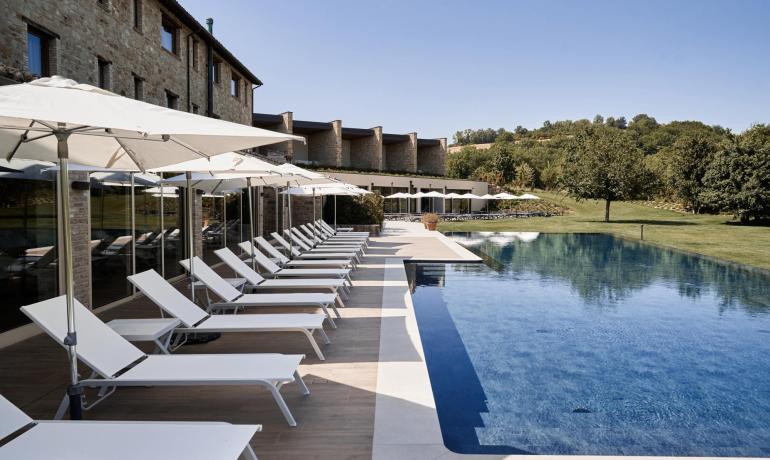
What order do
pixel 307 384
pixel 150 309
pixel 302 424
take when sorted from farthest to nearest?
pixel 150 309 → pixel 307 384 → pixel 302 424

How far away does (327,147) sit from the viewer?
50281mm

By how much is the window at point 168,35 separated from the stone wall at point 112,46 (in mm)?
114

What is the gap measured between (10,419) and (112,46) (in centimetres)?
943

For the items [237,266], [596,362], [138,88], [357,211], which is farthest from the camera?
[357,211]

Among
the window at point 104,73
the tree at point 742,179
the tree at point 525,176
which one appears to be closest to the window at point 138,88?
the window at point 104,73

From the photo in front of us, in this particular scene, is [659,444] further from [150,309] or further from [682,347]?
[150,309]

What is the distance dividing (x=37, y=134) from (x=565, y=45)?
38402 mm

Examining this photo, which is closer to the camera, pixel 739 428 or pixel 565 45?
pixel 739 428

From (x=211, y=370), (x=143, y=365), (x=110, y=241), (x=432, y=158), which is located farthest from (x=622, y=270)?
(x=432, y=158)

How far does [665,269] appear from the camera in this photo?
643 inches

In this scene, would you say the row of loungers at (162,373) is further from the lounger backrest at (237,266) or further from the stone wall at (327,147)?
the stone wall at (327,147)

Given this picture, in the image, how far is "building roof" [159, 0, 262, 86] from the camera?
14.0 m

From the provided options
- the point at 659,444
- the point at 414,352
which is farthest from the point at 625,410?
the point at 414,352

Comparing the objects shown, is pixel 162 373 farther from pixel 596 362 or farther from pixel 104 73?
pixel 104 73
